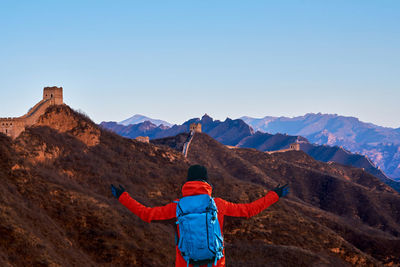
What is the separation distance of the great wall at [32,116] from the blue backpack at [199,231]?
32067 mm

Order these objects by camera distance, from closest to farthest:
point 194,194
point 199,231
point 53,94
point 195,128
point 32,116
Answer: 1. point 199,231
2. point 194,194
3. point 32,116
4. point 53,94
5. point 195,128

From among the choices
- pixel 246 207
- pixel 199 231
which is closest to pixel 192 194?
pixel 199 231

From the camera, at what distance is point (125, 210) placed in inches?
1142

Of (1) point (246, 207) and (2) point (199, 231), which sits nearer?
(2) point (199, 231)

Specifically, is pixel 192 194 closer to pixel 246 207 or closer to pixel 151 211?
pixel 151 211

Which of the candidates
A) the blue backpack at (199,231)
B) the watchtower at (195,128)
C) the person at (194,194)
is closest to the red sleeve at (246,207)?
the person at (194,194)

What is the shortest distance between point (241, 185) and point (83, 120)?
25084 millimetres

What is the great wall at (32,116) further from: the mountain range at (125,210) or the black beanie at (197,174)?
the black beanie at (197,174)

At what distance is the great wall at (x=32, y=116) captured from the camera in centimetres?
3300

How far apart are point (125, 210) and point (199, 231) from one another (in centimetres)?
2507

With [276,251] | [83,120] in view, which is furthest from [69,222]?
[83,120]

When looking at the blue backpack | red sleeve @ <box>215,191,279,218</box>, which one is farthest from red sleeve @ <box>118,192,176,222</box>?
red sleeve @ <box>215,191,279,218</box>

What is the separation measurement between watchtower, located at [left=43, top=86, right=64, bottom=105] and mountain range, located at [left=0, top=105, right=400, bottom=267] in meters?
1.00

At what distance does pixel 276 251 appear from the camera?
25.2 metres
